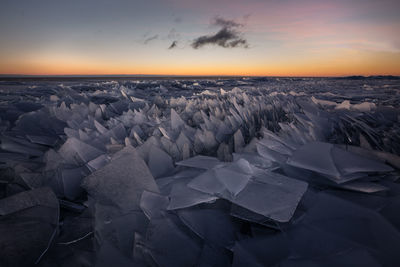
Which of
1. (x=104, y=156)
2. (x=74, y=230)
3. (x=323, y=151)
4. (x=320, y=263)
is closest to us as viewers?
(x=320, y=263)

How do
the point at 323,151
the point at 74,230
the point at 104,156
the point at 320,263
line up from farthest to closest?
the point at 104,156 → the point at 323,151 → the point at 74,230 → the point at 320,263

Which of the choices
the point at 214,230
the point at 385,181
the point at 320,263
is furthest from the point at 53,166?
the point at 385,181

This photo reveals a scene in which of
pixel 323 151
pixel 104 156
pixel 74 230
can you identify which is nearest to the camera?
pixel 74 230

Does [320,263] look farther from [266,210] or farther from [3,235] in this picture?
[3,235]

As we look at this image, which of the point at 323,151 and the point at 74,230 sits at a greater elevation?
the point at 323,151

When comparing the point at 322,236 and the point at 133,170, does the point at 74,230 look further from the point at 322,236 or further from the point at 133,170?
the point at 322,236

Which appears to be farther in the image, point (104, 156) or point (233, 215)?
point (104, 156)

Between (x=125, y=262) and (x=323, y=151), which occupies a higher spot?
(x=323, y=151)

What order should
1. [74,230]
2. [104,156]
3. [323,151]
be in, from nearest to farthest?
[74,230], [323,151], [104,156]

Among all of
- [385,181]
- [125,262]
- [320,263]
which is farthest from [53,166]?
[385,181]
